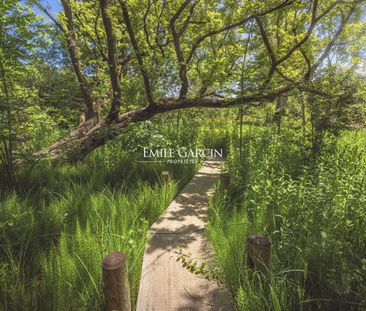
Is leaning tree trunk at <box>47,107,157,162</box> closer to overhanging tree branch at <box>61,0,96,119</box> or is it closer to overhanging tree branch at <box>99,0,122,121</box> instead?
overhanging tree branch at <box>99,0,122,121</box>

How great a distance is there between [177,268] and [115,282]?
950mm

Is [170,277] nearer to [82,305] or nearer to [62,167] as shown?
[82,305]

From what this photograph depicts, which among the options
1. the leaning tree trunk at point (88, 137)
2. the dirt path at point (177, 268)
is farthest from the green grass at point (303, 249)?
the leaning tree trunk at point (88, 137)

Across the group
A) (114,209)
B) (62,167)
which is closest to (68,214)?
(114,209)

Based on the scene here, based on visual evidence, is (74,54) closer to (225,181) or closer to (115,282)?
(225,181)

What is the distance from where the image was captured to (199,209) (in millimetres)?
3928

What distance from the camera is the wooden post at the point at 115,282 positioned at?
159 cm

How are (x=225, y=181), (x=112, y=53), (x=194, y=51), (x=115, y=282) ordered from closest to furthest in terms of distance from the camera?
(x=115, y=282), (x=225, y=181), (x=112, y=53), (x=194, y=51)

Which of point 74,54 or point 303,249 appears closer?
point 303,249

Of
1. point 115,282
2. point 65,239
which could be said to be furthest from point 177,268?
point 65,239

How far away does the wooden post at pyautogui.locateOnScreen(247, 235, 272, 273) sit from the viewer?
177 centimetres

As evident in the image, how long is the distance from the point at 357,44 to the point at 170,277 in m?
10.1

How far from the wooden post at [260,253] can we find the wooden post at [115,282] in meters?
0.95

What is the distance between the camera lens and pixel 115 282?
1620 mm
